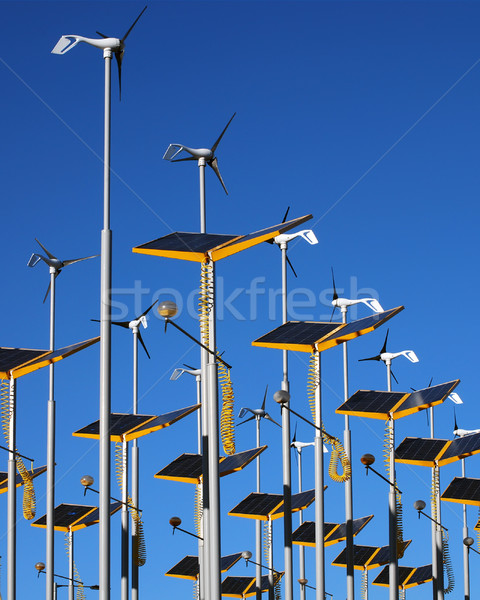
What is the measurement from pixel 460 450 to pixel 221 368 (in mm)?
22486

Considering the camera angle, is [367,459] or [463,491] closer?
[367,459]

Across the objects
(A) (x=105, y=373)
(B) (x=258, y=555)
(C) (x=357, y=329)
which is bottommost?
(B) (x=258, y=555)

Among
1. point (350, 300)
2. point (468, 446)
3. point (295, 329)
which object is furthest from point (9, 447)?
point (468, 446)

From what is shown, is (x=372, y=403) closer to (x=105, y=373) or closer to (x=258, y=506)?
(x=258, y=506)

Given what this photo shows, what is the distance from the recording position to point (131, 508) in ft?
146

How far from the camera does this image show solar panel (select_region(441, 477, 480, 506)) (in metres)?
51.5

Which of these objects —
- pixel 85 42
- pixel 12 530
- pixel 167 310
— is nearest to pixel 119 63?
pixel 85 42

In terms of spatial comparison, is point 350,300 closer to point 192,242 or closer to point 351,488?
point 351,488

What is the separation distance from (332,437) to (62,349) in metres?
12.4

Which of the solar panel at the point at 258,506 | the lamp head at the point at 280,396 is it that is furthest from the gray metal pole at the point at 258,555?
the lamp head at the point at 280,396

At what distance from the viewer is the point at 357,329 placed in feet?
115

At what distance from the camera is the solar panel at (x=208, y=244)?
27.9 metres

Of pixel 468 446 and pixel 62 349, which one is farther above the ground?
pixel 62 349

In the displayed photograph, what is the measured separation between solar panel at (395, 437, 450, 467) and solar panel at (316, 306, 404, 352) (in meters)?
12.8
